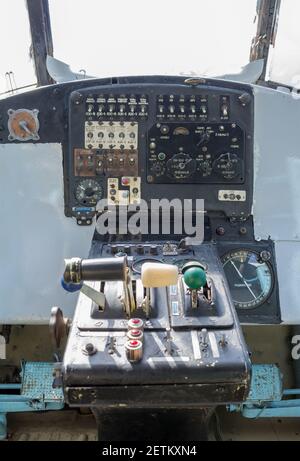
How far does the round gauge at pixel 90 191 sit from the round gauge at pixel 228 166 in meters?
0.56

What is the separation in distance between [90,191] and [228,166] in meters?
0.65

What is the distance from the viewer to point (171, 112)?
249cm

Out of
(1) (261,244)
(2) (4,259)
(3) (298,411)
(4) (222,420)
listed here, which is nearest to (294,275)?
(1) (261,244)

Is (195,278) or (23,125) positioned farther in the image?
(23,125)

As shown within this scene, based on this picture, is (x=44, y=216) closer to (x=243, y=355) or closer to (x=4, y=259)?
(x=4, y=259)

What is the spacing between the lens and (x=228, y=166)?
249 cm

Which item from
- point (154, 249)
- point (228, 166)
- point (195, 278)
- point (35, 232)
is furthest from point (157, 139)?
point (195, 278)

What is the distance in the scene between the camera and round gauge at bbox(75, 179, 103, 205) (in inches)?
98.7

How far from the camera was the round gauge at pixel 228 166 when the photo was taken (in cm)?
Result: 248

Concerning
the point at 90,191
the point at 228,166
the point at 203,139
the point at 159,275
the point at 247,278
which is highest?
the point at 203,139

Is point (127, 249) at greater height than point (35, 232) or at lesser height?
lesser

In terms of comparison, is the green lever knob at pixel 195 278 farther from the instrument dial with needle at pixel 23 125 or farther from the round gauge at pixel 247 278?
the instrument dial with needle at pixel 23 125

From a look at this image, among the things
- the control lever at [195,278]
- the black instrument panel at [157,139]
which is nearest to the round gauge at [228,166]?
the black instrument panel at [157,139]

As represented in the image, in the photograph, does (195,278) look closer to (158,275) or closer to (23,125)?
(158,275)
